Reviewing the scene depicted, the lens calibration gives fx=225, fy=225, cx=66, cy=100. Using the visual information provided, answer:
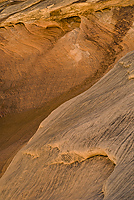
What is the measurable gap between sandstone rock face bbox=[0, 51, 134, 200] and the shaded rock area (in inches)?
119

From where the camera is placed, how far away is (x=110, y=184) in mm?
2512

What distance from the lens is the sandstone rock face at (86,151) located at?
2742 mm

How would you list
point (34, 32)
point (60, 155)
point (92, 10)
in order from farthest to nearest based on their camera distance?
1. point (34, 32)
2. point (92, 10)
3. point (60, 155)

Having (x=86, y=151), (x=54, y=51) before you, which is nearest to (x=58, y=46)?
(x=54, y=51)

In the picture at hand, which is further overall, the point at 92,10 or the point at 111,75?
the point at 92,10

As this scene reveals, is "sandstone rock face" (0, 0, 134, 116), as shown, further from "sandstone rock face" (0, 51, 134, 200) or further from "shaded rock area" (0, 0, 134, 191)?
"sandstone rock face" (0, 51, 134, 200)

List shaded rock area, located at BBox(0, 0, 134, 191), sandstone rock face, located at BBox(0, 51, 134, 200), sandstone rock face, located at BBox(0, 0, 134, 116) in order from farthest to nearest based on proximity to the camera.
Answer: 1. sandstone rock face, located at BBox(0, 0, 134, 116)
2. shaded rock area, located at BBox(0, 0, 134, 191)
3. sandstone rock face, located at BBox(0, 51, 134, 200)

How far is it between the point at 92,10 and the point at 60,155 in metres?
6.39

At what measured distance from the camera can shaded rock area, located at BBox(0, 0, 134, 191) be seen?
7961 millimetres

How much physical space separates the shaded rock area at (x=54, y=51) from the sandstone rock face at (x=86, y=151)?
302 cm

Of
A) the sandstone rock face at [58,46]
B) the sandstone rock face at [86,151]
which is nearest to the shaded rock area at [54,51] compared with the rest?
the sandstone rock face at [58,46]

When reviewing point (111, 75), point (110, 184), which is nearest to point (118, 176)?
point (110, 184)

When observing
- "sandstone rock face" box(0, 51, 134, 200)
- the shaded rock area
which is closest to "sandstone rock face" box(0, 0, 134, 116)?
the shaded rock area

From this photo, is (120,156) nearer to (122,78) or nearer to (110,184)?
(110,184)
